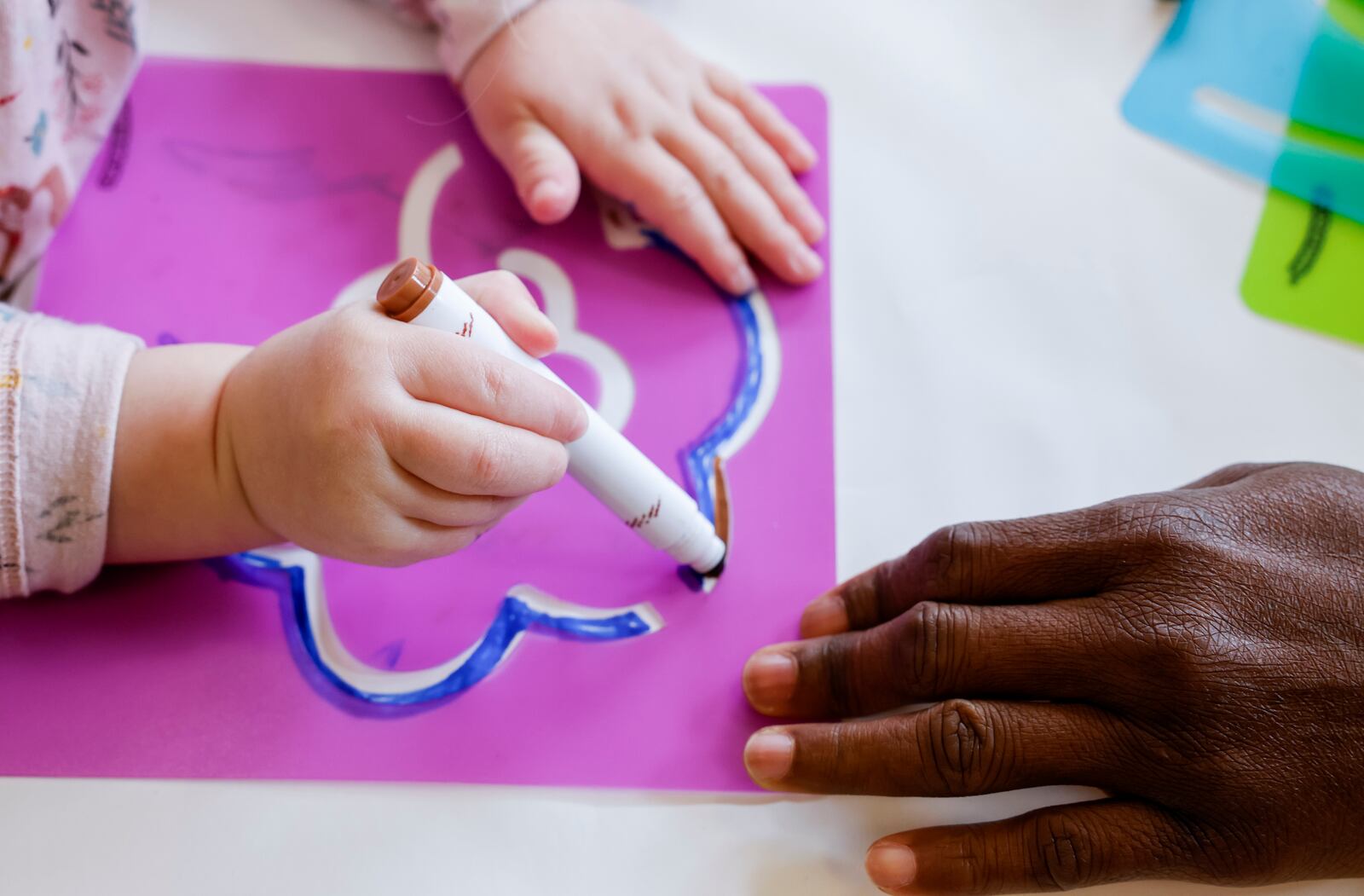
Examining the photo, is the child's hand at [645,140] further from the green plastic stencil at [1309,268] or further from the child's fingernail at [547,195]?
the green plastic stencil at [1309,268]

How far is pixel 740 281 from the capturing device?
1.92 ft

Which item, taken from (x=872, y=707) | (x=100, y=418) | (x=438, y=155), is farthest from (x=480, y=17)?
(x=872, y=707)

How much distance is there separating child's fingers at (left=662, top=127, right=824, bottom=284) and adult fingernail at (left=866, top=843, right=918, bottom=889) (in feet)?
1.06

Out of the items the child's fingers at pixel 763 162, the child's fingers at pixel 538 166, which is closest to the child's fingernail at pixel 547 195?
the child's fingers at pixel 538 166

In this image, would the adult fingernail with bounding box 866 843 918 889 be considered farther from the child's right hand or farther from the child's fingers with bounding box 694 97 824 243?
the child's fingers with bounding box 694 97 824 243

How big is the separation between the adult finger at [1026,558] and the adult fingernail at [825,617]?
0.03m

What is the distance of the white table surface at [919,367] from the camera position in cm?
45

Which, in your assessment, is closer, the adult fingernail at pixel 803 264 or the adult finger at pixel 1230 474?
the adult finger at pixel 1230 474

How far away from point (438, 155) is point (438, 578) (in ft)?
0.92

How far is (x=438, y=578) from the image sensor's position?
1.69ft

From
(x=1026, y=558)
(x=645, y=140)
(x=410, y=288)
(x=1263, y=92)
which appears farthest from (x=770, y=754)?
(x=1263, y=92)

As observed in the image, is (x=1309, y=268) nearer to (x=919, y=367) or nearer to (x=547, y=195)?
(x=919, y=367)

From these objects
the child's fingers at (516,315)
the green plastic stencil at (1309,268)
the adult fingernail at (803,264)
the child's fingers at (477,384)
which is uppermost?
the green plastic stencil at (1309,268)

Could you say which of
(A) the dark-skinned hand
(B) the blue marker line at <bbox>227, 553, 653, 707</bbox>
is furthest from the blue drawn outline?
(A) the dark-skinned hand
